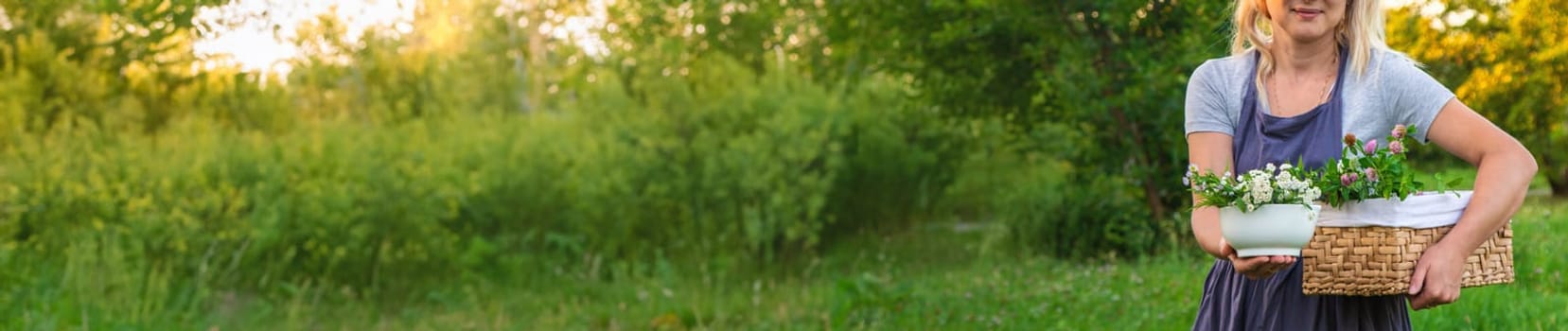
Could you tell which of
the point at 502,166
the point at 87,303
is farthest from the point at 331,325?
the point at 502,166

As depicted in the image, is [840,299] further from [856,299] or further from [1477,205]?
[1477,205]

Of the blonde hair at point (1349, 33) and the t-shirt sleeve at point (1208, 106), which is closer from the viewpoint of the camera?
the blonde hair at point (1349, 33)

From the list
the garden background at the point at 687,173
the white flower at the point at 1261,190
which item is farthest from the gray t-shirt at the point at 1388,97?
the garden background at the point at 687,173

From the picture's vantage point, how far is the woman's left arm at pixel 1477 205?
84.7 inches

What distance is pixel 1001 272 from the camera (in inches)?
384

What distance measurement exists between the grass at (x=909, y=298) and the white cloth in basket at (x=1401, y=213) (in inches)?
142

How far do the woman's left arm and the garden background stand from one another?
4.61 meters

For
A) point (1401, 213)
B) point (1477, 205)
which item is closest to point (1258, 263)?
point (1401, 213)

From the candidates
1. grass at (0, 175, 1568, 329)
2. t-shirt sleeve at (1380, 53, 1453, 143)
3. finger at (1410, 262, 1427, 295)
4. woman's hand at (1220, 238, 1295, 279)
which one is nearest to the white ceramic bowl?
woman's hand at (1220, 238, 1295, 279)

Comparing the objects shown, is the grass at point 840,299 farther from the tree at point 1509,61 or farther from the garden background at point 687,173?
the tree at point 1509,61

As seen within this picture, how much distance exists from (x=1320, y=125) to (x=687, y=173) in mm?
10528

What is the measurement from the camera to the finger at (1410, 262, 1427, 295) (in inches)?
84.8

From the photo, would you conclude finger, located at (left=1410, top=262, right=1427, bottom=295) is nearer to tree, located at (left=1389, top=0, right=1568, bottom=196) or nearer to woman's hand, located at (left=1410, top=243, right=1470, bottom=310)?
woman's hand, located at (left=1410, top=243, right=1470, bottom=310)

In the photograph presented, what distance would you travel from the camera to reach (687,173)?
41.8 ft
